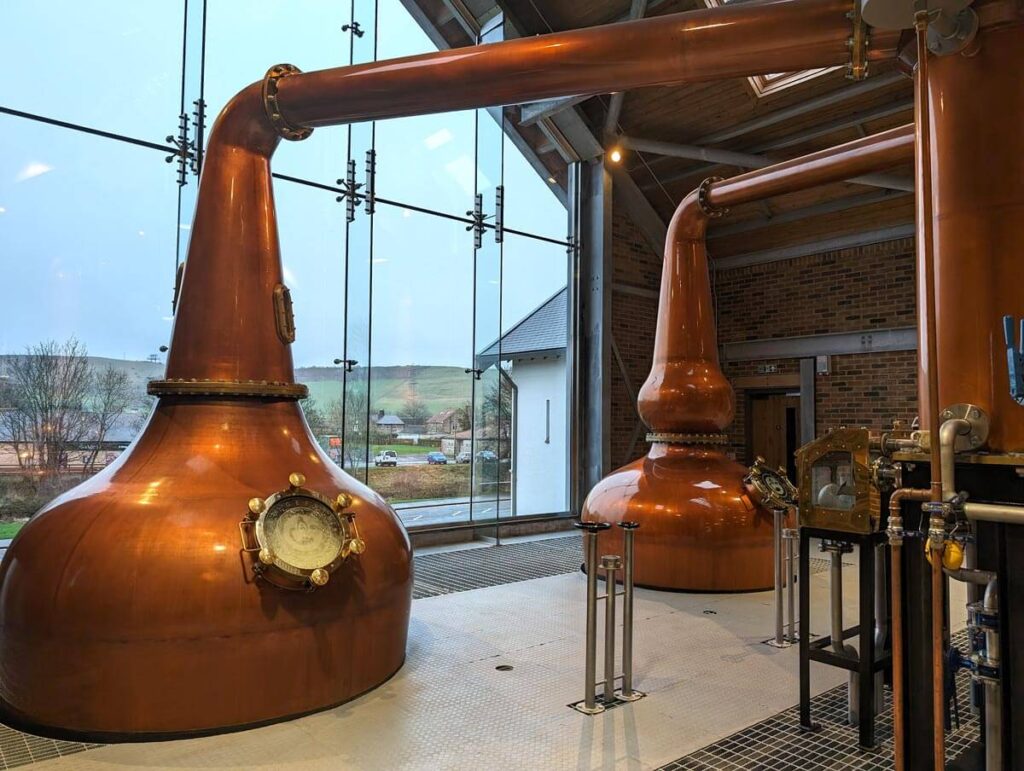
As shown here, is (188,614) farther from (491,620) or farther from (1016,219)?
(1016,219)

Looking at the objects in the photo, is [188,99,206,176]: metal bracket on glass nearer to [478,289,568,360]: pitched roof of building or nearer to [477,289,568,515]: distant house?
[477,289,568,515]: distant house

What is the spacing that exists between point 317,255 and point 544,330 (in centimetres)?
330

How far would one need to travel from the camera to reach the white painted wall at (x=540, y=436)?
28.3 feet

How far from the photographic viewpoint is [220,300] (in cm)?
317

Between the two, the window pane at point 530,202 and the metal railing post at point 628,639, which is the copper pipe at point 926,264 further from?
the window pane at point 530,202

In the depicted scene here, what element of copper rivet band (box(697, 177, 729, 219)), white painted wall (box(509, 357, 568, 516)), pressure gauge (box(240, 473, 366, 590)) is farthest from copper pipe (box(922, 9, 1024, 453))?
→ white painted wall (box(509, 357, 568, 516))

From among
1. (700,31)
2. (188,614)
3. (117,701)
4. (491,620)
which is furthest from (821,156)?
(117,701)

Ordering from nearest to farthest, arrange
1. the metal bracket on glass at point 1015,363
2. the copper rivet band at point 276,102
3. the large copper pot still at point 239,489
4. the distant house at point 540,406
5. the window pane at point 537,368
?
the metal bracket on glass at point 1015,363
the large copper pot still at point 239,489
the copper rivet band at point 276,102
the window pane at point 537,368
the distant house at point 540,406

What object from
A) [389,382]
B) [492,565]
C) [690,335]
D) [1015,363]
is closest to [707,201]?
[690,335]

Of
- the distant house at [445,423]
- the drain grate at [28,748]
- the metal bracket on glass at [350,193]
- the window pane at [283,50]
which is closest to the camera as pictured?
the drain grate at [28,748]

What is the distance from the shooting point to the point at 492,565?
5926 mm

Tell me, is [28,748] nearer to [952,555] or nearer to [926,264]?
[952,555]

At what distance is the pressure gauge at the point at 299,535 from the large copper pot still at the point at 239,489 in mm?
72

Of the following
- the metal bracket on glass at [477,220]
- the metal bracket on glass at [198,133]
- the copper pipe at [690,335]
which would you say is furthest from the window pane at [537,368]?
the metal bracket on glass at [198,133]
